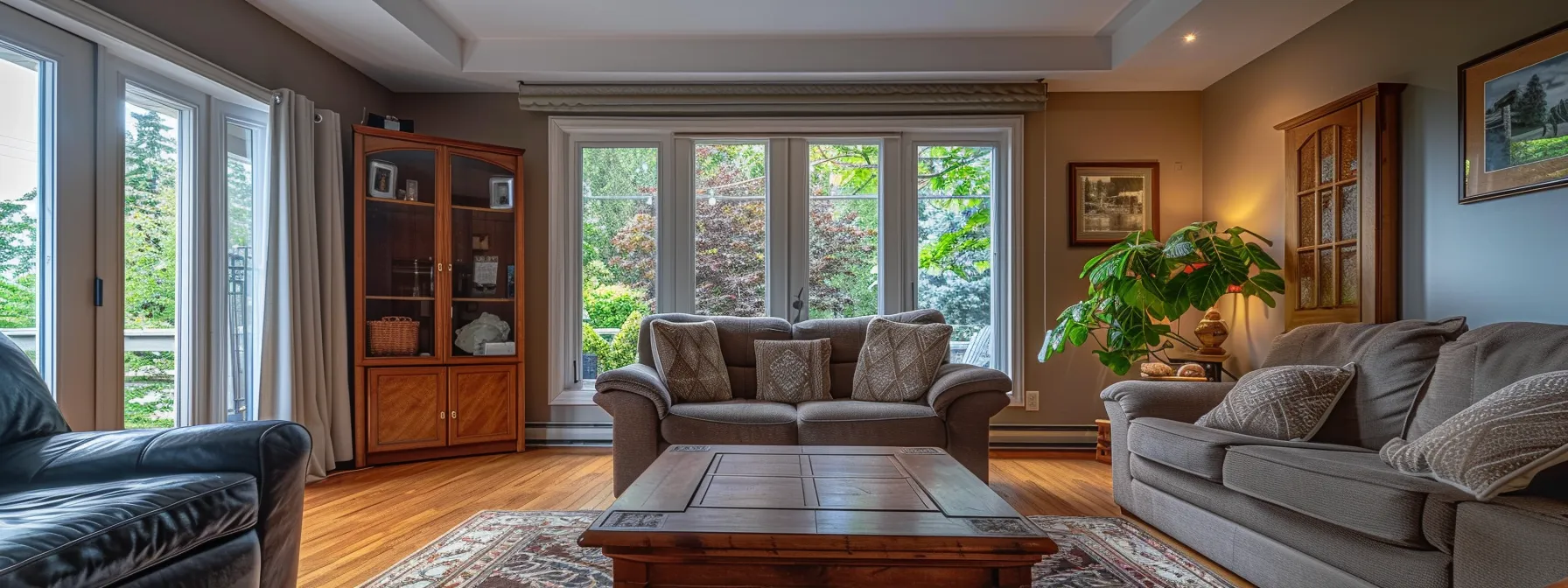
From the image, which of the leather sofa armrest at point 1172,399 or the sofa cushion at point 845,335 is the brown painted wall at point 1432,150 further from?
the sofa cushion at point 845,335

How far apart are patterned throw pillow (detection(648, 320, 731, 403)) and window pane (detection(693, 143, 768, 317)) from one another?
2.93 feet

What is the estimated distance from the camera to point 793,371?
362 centimetres

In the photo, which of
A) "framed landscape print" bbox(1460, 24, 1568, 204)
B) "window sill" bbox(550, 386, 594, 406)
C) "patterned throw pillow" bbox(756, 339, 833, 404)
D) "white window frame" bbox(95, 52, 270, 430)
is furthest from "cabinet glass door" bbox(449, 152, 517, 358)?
"framed landscape print" bbox(1460, 24, 1568, 204)

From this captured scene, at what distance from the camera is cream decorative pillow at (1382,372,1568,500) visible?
5.30 feet

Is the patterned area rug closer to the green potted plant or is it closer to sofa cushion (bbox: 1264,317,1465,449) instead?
sofa cushion (bbox: 1264,317,1465,449)

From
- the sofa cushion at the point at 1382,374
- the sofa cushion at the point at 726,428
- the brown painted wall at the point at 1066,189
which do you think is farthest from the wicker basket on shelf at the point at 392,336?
the sofa cushion at the point at 1382,374

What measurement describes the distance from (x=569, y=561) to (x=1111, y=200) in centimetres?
369

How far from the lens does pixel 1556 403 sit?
5.45ft

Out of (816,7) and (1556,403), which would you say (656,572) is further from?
(816,7)

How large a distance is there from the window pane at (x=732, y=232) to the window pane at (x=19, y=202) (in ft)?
9.39

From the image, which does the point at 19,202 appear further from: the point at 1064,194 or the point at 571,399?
the point at 1064,194

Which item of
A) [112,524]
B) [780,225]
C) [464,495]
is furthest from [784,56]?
[112,524]

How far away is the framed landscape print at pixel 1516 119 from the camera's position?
2.35 meters

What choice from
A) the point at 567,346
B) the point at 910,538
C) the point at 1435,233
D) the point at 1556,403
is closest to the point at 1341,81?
the point at 1435,233
